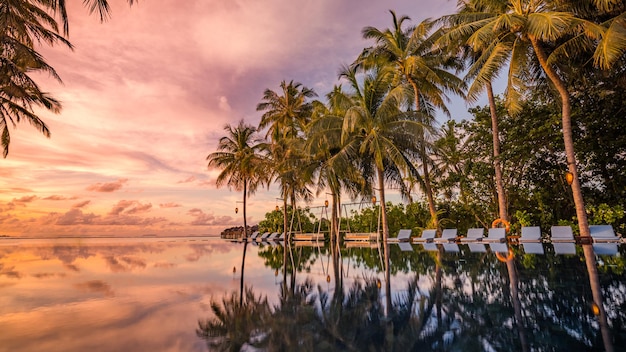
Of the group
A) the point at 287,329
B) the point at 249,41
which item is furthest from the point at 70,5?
the point at 287,329

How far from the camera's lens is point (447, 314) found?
11.6ft

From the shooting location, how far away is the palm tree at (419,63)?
649 inches

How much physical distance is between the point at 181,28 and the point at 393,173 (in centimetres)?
1081

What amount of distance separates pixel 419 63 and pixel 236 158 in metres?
16.1

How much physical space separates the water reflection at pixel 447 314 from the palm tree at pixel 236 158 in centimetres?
2144

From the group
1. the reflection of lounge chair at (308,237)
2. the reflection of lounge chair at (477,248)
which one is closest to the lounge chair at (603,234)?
the reflection of lounge chair at (477,248)

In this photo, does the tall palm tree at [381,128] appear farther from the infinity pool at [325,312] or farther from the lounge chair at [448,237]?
the infinity pool at [325,312]

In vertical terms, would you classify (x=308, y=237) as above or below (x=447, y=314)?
above

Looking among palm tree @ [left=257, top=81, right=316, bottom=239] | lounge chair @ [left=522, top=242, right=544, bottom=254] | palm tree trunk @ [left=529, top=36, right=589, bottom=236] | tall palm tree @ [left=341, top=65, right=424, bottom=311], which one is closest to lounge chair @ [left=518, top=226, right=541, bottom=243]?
lounge chair @ [left=522, top=242, right=544, bottom=254]

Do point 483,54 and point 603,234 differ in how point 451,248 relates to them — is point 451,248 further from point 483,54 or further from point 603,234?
point 483,54

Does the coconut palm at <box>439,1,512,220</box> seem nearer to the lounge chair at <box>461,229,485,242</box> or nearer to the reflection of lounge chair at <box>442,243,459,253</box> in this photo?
the lounge chair at <box>461,229,485,242</box>

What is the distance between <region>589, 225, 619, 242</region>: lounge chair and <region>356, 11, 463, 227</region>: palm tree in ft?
20.8

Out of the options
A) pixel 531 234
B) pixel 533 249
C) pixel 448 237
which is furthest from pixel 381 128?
pixel 531 234

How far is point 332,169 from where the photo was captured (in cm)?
1528
